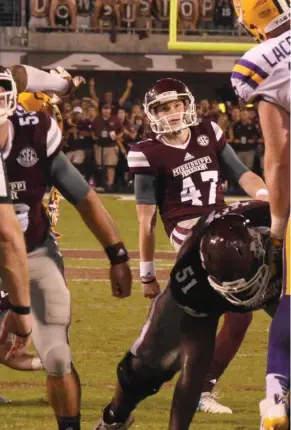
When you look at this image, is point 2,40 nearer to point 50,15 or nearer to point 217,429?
point 50,15

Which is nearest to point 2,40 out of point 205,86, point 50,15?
point 50,15

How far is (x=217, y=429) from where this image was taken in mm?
5438

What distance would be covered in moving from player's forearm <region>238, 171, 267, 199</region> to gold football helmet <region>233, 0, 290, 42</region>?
122cm

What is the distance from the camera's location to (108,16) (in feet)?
74.9

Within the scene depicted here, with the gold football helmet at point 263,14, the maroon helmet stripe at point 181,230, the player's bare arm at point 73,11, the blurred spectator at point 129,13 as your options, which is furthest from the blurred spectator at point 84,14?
the gold football helmet at point 263,14

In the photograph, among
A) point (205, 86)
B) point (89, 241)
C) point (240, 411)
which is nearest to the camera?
point (240, 411)

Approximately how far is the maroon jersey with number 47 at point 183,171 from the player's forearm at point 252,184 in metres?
0.24

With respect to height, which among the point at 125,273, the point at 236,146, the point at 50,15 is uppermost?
the point at 125,273

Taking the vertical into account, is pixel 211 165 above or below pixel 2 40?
above

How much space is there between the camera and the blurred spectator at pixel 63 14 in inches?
891

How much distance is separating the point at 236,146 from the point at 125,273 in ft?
50.9

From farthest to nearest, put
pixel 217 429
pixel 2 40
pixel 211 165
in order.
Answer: pixel 2 40, pixel 211 165, pixel 217 429

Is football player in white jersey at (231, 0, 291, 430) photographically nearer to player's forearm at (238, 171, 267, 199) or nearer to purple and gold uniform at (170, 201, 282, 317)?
purple and gold uniform at (170, 201, 282, 317)

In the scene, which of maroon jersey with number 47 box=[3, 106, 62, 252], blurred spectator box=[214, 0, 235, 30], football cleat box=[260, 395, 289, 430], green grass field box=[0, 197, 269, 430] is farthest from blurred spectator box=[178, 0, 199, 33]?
football cleat box=[260, 395, 289, 430]
